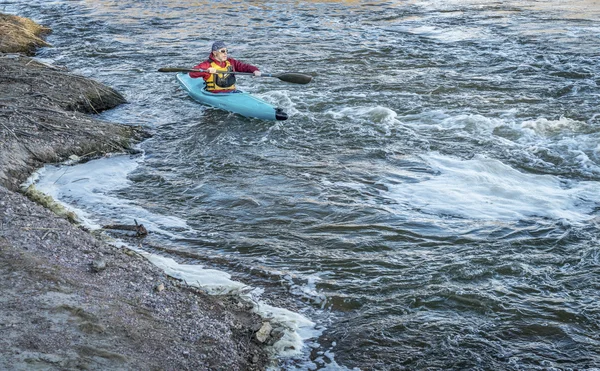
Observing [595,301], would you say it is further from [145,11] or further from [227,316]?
[145,11]

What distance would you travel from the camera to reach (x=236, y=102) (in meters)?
9.95

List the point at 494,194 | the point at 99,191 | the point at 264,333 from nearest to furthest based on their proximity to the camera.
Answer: the point at 264,333
the point at 494,194
the point at 99,191

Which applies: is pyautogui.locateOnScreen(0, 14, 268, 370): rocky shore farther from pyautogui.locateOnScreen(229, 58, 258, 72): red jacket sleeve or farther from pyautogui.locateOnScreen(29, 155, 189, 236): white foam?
pyautogui.locateOnScreen(229, 58, 258, 72): red jacket sleeve

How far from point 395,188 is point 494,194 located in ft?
3.22

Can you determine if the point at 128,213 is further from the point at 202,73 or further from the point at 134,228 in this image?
the point at 202,73

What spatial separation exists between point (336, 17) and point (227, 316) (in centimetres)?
1345

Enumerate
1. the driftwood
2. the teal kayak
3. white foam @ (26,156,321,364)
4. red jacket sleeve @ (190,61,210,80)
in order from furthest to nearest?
red jacket sleeve @ (190,61,210,80) < the teal kayak < the driftwood < white foam @ (26,156,321,364)

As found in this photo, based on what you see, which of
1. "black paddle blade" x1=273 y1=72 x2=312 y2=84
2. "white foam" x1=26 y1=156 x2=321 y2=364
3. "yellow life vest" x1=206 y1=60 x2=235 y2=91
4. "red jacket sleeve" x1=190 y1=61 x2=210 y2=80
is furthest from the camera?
"yellow life vest" x1=206 y1=60 x2=235 y2=91

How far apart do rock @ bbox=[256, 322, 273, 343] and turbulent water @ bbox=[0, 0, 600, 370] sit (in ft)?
0.83

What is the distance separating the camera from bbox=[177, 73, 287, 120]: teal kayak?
9.52 m

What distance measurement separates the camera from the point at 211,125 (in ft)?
32.0

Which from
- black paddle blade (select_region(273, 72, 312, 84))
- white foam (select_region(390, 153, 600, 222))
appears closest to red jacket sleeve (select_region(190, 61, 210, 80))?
black paddle blade (select_region(273, 72, 312, 84))

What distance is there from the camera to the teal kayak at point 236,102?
9.52 meters

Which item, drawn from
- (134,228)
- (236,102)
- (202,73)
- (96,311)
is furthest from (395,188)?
(202,73)
